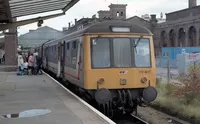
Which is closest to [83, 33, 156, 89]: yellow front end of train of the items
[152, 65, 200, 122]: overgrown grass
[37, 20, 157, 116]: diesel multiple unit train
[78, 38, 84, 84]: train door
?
[37, 20, 157, 116]: diesel multiple unit train

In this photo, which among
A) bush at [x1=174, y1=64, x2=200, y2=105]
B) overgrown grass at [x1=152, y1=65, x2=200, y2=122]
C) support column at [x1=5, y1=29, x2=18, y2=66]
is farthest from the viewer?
support column at [x1=5, y1=29, x2=18, y2=66]

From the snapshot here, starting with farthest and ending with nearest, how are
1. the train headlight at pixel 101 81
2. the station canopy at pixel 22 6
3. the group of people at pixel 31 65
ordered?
the group of people at pixel 31 65 → the station canopy at pixel 22 6 → the train headlight at pixel 101 81

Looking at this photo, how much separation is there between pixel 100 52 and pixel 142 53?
4.88 ft

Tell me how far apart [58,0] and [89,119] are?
10.2 m

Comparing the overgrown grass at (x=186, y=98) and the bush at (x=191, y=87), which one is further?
the bush at (x=191, y=87)

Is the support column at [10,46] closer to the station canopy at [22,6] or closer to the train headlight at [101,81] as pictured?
the station canopy at [22,6]

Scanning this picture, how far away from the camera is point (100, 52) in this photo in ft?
39.4

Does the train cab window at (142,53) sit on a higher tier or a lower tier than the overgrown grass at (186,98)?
higher

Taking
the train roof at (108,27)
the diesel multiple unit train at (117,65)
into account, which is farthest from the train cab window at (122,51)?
the train roof at (108,27)

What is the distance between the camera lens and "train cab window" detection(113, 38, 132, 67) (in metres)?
12.1

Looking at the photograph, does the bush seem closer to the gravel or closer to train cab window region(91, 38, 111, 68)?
the gravel

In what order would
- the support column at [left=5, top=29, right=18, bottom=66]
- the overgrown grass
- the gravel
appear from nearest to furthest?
the gravel, the overgrown grass, the support column at [left=5, top=29, right=18, bottom=66]

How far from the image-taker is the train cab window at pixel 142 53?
40.5 ft

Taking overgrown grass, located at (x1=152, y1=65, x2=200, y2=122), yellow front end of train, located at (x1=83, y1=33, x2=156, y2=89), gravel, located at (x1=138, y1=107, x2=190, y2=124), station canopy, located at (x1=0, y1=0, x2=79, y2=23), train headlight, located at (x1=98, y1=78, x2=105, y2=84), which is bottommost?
gravel, located at (x1=138, y1=107, x2=190, y2=124)
